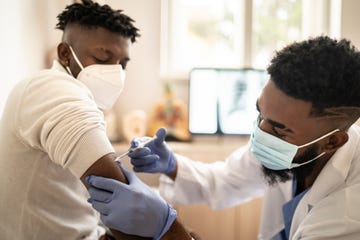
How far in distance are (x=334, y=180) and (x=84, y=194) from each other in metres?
0.74

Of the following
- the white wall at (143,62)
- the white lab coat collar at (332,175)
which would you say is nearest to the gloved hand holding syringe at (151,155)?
the white lab coat collar at (332,175)

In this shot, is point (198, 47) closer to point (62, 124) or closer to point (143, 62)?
point (143, 62)

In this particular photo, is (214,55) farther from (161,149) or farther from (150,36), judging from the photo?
(161,149)

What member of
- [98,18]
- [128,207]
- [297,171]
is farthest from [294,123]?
[98,18]

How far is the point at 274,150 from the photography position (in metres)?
1.09

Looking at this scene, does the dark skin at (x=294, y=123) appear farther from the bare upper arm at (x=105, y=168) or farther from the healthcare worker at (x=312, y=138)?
the bare upper arm at (x=105, y=168)

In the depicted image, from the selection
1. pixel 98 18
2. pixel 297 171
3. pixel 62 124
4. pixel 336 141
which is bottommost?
pixel 297 171

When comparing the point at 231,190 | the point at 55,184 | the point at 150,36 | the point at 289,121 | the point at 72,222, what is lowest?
the point at 231,190

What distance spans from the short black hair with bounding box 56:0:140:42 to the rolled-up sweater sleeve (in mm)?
277

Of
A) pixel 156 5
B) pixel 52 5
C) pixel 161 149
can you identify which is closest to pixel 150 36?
pixel 156 5

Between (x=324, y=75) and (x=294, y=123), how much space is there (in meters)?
0.16

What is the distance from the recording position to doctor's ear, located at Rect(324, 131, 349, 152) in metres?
1.06

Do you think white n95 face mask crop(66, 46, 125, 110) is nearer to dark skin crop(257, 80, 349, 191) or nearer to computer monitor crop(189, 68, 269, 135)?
dark skin crop(257, 80, 349, 191)

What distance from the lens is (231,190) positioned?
59.3 inches
